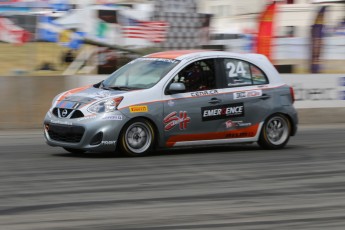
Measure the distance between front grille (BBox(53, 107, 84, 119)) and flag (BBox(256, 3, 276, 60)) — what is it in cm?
935

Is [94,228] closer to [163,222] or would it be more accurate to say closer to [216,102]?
[163,222]

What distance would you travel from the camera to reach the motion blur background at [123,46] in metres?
16.2

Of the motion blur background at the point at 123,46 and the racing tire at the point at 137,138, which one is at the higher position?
the motion blur background at the point at 123,46

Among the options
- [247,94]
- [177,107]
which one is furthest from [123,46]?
[177,107]

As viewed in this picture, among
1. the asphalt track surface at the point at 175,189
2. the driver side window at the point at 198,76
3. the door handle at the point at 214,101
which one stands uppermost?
the driver side window at the point at 198,76

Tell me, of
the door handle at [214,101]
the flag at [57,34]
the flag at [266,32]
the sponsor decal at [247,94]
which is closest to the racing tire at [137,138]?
the door handle at [214,101]

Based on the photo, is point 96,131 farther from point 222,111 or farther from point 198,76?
point 222,111

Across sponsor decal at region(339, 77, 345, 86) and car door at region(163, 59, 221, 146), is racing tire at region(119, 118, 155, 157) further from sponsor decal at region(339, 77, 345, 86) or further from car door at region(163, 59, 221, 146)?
sponsor decal at region(339, 77, 345, 86)

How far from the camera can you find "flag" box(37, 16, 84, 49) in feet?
57.4

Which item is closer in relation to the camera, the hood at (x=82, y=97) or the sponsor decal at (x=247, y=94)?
the hood at (x=82, y=97)

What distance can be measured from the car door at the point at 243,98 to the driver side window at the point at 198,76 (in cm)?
22

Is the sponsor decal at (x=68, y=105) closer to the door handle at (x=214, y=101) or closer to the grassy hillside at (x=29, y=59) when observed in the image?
the door handle at (x=214, y=101)

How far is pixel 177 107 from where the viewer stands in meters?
11.2

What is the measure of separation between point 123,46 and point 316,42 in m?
4.87
